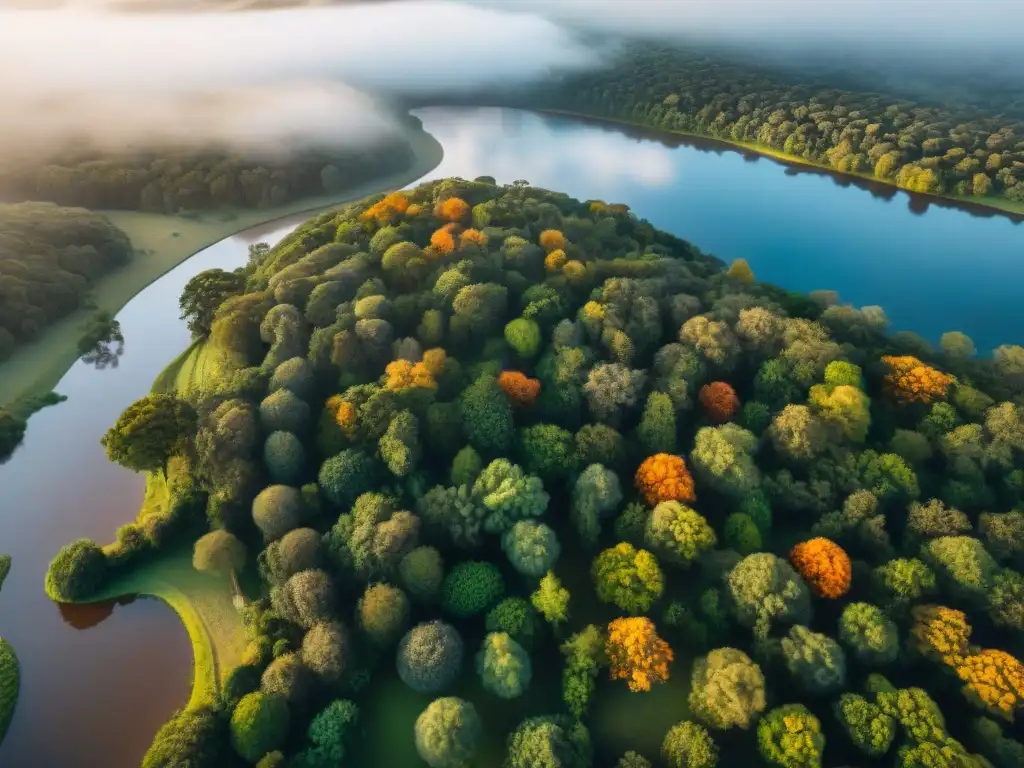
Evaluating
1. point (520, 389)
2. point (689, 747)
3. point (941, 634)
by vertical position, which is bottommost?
point (689, 747)

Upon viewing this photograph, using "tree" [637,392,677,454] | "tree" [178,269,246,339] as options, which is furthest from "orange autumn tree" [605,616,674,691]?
"tree" [178,269,246,339]

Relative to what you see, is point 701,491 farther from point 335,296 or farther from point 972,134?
point 972,134

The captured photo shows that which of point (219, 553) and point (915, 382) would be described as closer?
point (219, 553)

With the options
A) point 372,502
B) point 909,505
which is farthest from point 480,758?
point 909,505

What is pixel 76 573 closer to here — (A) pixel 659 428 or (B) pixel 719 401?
(A) pixel 659 428

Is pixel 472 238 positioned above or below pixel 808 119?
below

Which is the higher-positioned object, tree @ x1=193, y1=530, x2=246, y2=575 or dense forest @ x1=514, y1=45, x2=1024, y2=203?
dense forest @ x1=514, y1=45, x2=1024, y2=203

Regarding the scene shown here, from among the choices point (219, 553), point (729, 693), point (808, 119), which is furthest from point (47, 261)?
point (808, 119)

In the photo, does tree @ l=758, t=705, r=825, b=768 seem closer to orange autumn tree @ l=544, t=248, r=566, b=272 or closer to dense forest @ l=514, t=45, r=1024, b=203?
orange autumn tree @ l=544, t=248, r=566, b=272
